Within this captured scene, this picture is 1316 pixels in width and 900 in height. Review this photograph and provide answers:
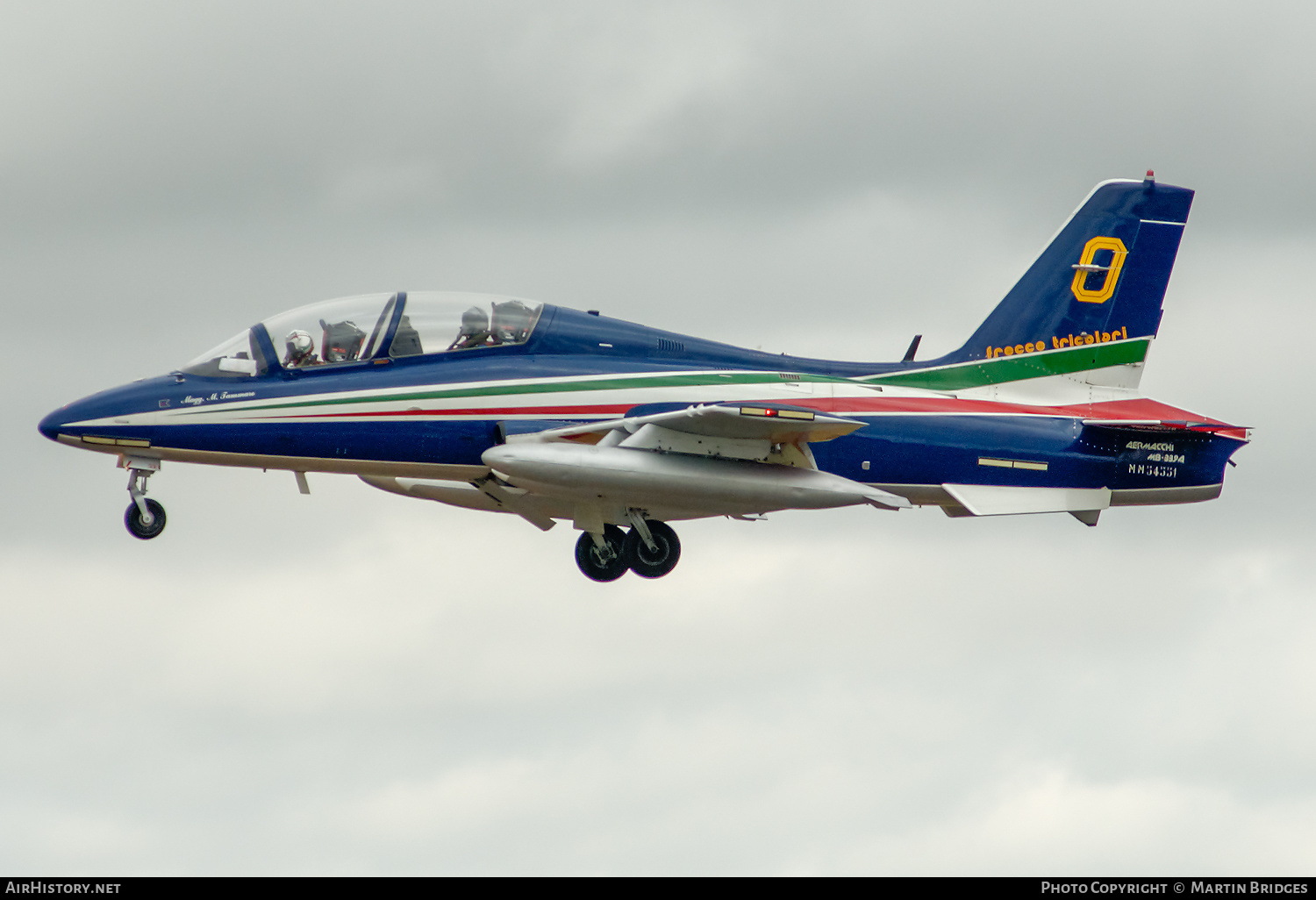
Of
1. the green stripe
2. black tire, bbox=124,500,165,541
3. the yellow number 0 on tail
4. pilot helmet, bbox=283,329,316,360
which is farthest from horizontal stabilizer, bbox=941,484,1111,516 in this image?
black tire, bbox=124,500,165,541

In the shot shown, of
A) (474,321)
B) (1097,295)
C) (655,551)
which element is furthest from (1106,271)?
(474,321)

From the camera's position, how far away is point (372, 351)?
2311cm

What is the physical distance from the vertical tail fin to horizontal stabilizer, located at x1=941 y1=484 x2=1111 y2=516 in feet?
7.50

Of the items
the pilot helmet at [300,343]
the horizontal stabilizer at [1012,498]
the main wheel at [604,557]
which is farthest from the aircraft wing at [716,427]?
the pilot helmet at [300,343]

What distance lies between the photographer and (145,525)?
23.0 m

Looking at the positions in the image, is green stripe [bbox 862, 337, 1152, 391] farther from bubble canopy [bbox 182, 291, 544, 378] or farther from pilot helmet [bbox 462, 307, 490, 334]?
bubble canopy [bbox 182, 291, 544, 378]

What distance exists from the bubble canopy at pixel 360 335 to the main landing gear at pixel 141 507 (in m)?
1.39

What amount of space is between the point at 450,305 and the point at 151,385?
4143 millimetres

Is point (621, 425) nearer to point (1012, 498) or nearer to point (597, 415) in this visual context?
point (597, 415)

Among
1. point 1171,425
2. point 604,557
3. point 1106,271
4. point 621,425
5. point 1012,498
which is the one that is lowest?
point 604,557

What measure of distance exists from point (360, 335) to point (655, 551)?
522cm

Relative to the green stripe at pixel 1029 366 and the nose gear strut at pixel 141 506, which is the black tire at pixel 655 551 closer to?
the green stripe at pixel 1029 366

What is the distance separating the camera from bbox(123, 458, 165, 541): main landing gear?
22938 millimetres
